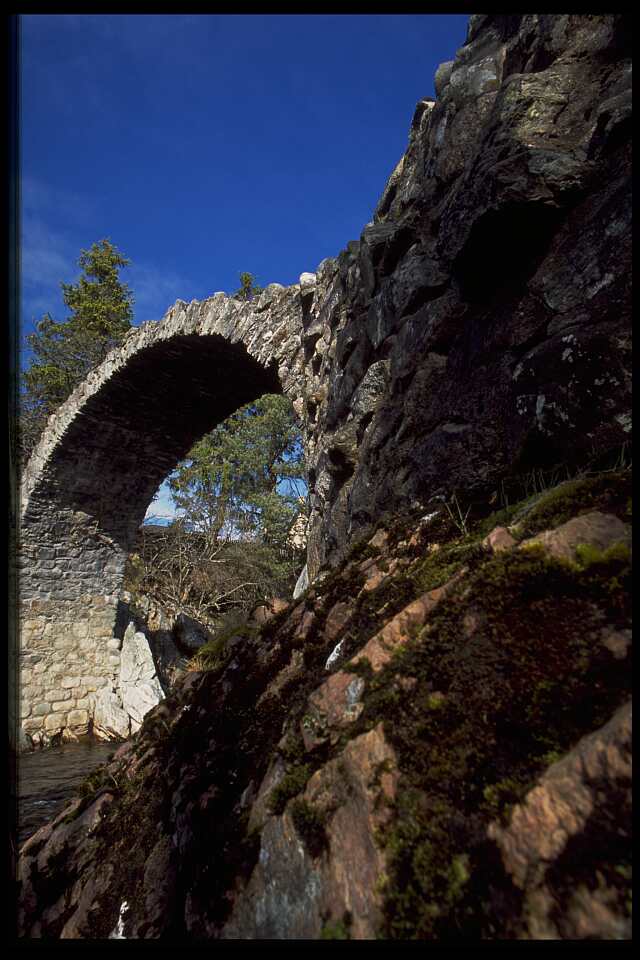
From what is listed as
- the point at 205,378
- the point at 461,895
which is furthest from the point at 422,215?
the point at 205,378

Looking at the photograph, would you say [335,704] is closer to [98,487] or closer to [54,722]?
[98,487]

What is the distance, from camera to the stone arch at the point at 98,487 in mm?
8547

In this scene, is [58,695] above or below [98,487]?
below

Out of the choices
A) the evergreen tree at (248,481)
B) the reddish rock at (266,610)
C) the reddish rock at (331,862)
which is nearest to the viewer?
the reddish rock at (331,862)

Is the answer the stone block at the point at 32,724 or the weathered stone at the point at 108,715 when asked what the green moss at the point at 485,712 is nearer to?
the weathered stone at the point at 108,715

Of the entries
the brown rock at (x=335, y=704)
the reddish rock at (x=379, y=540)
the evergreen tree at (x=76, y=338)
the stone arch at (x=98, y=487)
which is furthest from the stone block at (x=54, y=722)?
the brown rock at (x=335, y=704)

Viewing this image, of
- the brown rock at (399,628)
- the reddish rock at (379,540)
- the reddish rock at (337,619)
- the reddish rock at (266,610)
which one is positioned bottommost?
the brown rock at (399,628)

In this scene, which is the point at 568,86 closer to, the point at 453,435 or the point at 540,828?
the point at 453,435

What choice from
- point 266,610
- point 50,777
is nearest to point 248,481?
point 50,777

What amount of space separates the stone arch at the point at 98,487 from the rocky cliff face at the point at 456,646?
4.97 metres

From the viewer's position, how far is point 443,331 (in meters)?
3.18

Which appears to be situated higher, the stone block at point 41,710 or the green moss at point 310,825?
the stone block at point 41,710

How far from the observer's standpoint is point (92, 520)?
1068 centimetres

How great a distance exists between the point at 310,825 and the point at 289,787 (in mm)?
158
